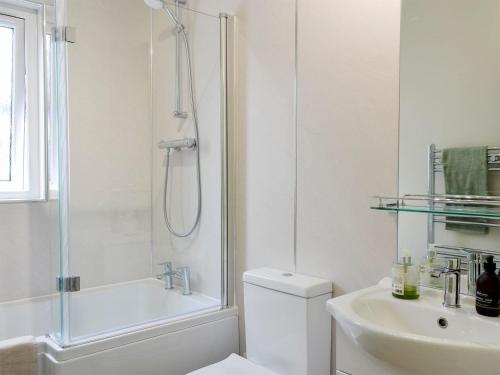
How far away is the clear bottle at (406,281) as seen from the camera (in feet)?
4.21

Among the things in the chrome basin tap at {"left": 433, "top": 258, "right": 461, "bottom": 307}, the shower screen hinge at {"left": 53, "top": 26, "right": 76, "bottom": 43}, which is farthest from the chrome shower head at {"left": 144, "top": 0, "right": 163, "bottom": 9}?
the chrome basin tap at {"left": 433, "top": 258, "right": 461, "bottom": 307}

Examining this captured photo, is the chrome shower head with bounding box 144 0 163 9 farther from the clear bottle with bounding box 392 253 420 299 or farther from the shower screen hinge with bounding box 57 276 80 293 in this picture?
the clear bottle with bounding box 392 253 420 299

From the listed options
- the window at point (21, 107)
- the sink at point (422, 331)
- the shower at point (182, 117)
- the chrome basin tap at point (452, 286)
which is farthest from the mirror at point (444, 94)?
the window at point (21, 107)

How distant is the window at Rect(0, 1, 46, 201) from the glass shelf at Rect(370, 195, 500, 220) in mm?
1973

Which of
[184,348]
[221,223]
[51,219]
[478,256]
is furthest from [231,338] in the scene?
[478,256]

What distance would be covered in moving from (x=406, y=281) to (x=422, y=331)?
154 millimetres

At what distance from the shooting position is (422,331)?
121cm

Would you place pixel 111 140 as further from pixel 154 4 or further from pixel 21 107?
pixel 154 4

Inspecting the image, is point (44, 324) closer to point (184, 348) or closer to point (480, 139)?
point (184, 348)

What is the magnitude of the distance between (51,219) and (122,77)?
892 millimetres

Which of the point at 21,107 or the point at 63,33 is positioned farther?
the point at 21,107

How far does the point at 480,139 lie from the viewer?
4.12 ft

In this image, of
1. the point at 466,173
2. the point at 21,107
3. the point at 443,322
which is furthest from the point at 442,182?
the point at 21,107

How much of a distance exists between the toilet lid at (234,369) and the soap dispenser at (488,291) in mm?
836
